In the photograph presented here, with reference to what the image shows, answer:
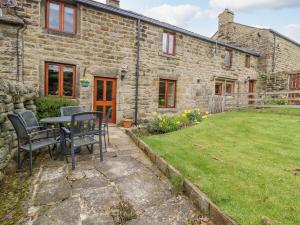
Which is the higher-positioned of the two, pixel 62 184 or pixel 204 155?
pixel 204 155

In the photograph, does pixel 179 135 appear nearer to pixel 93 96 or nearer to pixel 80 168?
pixel 80 168

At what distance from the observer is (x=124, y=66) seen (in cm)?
825

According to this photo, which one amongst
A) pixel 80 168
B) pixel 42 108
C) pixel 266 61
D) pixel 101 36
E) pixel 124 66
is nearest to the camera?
pixel 80 168

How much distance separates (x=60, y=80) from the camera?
7.13m

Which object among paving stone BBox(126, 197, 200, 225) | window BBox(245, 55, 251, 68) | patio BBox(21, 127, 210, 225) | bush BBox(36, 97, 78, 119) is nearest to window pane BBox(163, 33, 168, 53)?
bush BBox(36, 97, 78, 119)

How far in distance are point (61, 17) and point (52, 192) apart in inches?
271

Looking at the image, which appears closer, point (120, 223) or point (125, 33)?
point (120, 223)

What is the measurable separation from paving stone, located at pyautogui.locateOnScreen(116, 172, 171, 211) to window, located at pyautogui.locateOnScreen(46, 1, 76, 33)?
666cm

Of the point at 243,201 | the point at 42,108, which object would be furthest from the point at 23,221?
the point at 42,108

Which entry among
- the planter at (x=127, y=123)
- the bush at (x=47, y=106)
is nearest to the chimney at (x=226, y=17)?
the planter at (x=127, y=123)

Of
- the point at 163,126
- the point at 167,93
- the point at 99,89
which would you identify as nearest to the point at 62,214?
the point at 163,126

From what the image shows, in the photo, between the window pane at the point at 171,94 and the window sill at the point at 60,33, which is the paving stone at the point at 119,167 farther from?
the window pane at the point at 171,94

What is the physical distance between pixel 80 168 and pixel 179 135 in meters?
3.08

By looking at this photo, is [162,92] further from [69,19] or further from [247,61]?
[247,61]
